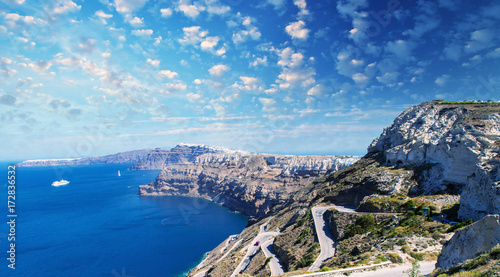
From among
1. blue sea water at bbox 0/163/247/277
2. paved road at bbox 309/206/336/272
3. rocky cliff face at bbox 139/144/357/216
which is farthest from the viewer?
rocky cliff face at bbox 139/144/357/216

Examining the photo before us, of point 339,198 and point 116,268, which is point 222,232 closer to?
point 116,268

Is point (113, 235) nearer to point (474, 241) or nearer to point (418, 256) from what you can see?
point (418, 256)

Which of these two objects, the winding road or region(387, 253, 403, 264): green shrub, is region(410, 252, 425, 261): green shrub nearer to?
region(387, 253, 403, 264): green shrub

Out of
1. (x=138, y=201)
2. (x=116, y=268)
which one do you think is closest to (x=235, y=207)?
(x=138, y=201)

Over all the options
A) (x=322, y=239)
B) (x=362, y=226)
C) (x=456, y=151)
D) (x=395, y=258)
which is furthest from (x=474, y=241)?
(x=456, y=151)

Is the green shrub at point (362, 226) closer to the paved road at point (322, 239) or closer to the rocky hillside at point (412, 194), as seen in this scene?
the rocky hillside at point (412, 194)

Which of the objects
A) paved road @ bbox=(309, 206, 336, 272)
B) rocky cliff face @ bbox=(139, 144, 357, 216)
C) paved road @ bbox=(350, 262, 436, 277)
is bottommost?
rocky cliff face @ bbox=(139, 144, 357, 216)

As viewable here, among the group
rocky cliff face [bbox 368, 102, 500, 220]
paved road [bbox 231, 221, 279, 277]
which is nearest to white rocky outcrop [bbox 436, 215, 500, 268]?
rocky cliff face [bbox 368, 102, 500, 220]
